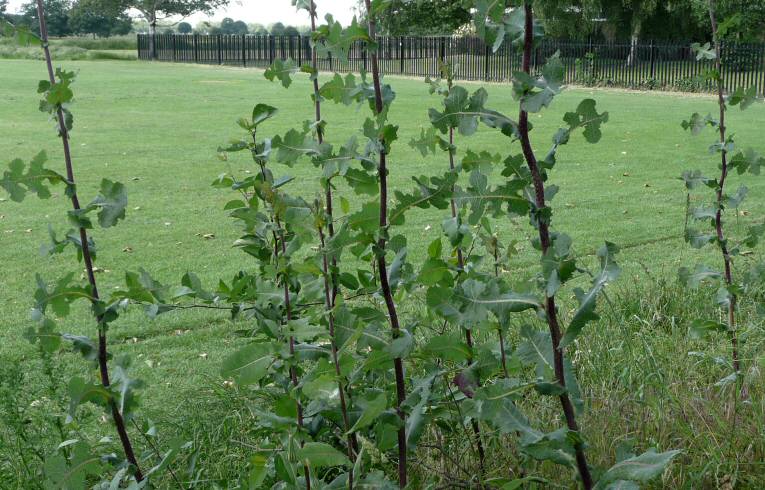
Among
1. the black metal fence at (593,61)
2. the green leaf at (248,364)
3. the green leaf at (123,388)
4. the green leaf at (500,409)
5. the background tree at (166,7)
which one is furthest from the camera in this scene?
the background tree at (166,7)

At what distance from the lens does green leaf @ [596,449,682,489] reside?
1.80 meters

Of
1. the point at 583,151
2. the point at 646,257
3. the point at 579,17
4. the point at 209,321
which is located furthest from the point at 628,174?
the point at 579,17

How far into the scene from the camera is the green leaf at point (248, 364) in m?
1.98

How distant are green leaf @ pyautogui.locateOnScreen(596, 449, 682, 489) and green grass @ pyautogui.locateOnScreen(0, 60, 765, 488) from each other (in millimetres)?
746

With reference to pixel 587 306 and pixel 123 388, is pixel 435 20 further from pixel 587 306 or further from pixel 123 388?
pixel 587 306

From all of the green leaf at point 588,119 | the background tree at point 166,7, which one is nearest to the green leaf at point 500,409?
the green leaf at point 588,119

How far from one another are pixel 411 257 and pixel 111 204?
15.4 feet

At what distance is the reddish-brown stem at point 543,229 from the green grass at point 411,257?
747 millimetres

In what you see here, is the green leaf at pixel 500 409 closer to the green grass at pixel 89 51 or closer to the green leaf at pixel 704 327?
the green leaf at pixel 704 327

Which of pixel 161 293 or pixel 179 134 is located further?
pixel 179 134

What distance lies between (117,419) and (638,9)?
40.0 meters

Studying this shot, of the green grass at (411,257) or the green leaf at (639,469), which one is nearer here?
the green leaf at (639,469)

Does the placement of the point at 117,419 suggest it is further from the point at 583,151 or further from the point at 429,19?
the point at 429,19

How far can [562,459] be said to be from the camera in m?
1.87
